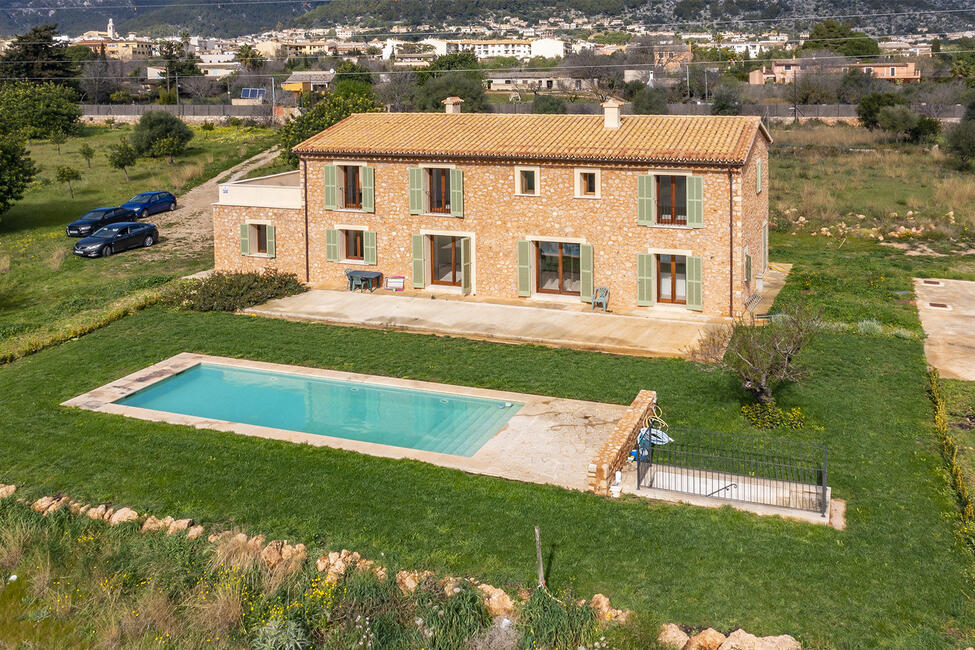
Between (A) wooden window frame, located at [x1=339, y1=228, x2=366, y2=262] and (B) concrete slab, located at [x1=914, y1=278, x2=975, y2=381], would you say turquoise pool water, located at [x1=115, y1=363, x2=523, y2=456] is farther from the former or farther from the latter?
(B) concrete slab, located at [x1=914, y1=278, x2=975, y2=381]

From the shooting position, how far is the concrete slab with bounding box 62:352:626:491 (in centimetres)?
1639

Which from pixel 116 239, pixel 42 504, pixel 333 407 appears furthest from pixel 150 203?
pixel 42 504

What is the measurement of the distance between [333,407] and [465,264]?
8.95 meters

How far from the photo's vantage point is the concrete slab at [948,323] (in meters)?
21.5

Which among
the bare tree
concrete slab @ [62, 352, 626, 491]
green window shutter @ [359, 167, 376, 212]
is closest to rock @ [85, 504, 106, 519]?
concrete slab @ [62, 352, 626, 491]

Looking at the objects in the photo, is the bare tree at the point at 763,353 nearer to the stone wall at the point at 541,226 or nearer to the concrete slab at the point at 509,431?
the concrete slab at the point at 509,431

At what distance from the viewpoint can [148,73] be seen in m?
130

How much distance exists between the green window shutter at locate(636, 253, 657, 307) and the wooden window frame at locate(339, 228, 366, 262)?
903 cm

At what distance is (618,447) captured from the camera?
15820 mm

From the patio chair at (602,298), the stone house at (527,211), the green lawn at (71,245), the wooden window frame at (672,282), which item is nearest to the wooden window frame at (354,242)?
the stone house at (527,211)

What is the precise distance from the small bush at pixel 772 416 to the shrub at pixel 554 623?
737 cm

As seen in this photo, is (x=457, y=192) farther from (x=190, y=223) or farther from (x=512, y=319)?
(x=190, y=223)

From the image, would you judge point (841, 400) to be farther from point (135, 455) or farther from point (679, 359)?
point (135, 455)

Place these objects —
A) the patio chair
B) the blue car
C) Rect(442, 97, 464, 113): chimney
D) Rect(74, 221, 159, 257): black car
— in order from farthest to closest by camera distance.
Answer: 1. the blue car
2. Rect(74, 221, 159, 257): black car
3. Rect(442, 97, 464, 113): chimney
4. the patio chair
